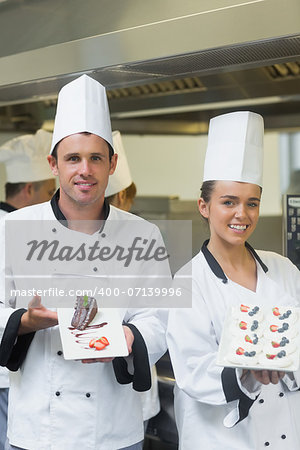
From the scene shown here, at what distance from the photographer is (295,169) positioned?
105 inches

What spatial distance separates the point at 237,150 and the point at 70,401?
71 cm

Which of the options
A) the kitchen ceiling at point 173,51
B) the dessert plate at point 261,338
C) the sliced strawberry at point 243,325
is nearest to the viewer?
the dessert plate at point 261,338

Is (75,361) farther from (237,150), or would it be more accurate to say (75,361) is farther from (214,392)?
(237,150)

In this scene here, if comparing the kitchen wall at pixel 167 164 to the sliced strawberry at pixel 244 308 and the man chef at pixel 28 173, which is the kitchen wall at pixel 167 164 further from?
the sliced strawberry at pixel 244 308

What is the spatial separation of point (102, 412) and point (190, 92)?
1701mm

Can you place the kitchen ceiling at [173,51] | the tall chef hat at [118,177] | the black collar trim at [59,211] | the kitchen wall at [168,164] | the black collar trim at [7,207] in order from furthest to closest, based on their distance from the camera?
the kitchen wall at [168,164] < the black collar trim at [7,207] < the tall chef hat at [118,177] < the black collar trim at [59,211] < the kitchen ceiling at [173,51]

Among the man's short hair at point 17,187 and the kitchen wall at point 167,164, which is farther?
the kitchen wall at point 167,164

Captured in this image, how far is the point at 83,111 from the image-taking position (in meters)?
1.57

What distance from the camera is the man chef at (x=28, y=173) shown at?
2727 mm

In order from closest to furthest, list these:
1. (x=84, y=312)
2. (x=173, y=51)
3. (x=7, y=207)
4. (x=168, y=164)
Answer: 1. (x=84, y=312)
2. (x=173, y=51)
3. (x=7, y=207)
4. (x=168, y=164)

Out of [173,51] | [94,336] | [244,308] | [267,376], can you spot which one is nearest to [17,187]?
[173,51]

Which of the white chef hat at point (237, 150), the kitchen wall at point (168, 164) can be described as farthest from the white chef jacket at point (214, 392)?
the kitchen wall at point (168, 164)

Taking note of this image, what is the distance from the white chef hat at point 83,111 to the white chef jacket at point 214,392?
1.45 ft

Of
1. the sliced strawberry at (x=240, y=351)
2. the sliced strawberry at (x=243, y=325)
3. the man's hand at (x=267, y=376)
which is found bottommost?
the man's hand at (x=267, y=376)
